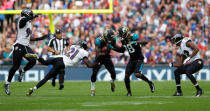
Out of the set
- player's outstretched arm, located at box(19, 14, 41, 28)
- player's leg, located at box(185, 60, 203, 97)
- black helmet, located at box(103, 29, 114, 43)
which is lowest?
player's leg, located at box(185, 60, 203, 97)

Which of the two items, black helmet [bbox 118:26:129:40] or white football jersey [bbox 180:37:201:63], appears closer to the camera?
white football jersey [bbox 180:37:201:63]

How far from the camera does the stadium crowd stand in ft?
80.0

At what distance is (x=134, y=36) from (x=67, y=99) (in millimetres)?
2613

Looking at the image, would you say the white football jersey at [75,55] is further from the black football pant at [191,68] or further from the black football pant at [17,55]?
the black football pant at [191,68]

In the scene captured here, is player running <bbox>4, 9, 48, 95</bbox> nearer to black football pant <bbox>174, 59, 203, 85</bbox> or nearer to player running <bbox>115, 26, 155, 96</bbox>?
player running <bbox>115, 26, 155, 96</bbox>

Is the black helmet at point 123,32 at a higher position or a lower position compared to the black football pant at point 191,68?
higher

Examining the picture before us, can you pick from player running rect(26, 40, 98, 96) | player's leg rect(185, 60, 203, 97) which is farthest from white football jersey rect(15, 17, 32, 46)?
player's leg rect(185, 60, 203, 97)

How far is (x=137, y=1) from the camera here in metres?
26.6

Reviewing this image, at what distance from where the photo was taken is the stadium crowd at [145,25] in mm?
24391

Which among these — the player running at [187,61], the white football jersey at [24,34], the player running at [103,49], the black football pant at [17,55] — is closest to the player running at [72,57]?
the black football pant at [17,55]

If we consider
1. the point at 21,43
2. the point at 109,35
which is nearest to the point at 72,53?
the point at 109,35

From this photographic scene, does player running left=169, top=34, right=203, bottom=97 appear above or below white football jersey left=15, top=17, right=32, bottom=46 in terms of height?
below

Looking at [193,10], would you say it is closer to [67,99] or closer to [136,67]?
[136,67]

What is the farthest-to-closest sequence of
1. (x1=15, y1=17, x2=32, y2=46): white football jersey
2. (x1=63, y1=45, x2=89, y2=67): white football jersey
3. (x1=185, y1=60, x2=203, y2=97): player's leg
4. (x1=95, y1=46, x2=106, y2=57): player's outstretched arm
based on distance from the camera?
(x1=95, y1=46, x2=106, y2=57): player's outstretched arm < (x1=15, y1=17, x2=32, y2=46): white football jersey < (x1=63, y1=45, x2=89, y2=67): white football jersey < (x1=185, y1=60, x2=203, y2=97): player's leg
